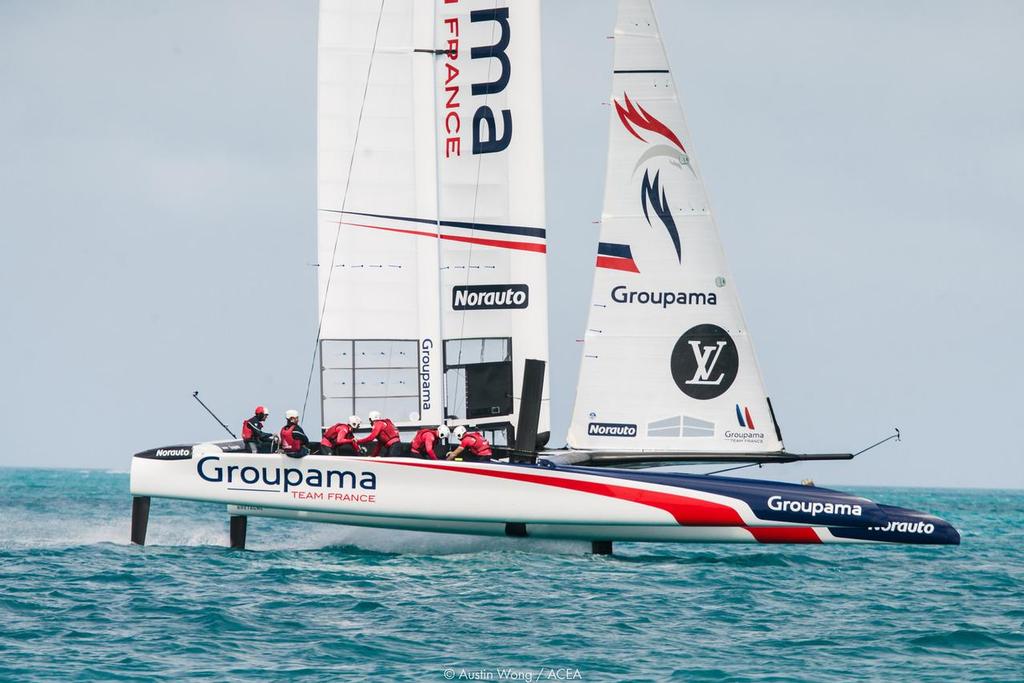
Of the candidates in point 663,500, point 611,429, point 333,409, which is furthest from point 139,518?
point 663,500

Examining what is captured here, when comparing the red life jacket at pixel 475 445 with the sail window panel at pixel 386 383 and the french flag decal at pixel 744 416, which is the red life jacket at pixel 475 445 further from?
the french flag decal at pixel 744 416

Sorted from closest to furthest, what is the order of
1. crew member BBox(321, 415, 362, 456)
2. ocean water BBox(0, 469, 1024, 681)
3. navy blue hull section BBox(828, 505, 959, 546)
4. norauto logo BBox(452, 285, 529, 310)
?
ocean water BBox(0, 469, 1024, 681), navy blue hull section BBox(828, 505, 959, 546), crew member BBox(321, 415, 362, 456), norauto logo BBox(452, 285, 529, 310)

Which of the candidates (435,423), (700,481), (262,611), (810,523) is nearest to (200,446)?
(435,423)

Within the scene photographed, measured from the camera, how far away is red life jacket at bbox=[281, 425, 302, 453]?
1661 cm

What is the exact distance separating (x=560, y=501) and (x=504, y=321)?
3.98 metres

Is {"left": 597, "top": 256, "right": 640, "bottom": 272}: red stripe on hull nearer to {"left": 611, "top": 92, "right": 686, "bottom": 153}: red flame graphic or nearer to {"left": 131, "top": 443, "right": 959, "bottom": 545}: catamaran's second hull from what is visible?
{"left": 611, "top": 92, "right": 686, "bottom": 153}: red flame graphic

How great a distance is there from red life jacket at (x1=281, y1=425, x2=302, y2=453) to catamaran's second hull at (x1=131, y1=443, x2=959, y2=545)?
126 mm

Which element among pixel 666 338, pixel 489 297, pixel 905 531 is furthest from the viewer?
pixel 489 297

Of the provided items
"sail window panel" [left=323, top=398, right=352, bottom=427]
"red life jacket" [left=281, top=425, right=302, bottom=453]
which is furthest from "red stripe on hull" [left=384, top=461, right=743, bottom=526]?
"sail window panel" [left=323, top=398, right=352, bottom=427]

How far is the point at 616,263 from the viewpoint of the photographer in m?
17.6

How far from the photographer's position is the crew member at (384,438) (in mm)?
17188

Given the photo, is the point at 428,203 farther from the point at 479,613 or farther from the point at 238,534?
the point at 479,613

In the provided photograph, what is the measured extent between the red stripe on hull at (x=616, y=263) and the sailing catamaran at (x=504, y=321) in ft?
0.06

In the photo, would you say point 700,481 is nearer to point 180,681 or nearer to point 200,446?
point 200,446
